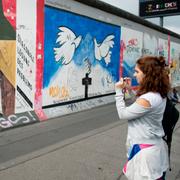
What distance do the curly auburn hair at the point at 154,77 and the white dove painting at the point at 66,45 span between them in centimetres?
666

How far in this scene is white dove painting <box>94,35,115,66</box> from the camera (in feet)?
39.6

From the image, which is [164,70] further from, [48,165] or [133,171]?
[48,165]

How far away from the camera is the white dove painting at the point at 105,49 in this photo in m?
12.1

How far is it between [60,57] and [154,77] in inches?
275

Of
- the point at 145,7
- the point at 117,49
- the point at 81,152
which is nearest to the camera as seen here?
the point at 81,152

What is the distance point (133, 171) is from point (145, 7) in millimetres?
28422

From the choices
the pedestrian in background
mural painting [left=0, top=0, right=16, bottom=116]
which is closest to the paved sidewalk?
mural painting [left=0, top=0, right=16, bottom=116]

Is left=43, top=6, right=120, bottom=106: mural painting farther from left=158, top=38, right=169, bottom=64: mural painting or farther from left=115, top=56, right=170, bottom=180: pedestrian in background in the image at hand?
left=115, top=56, right=170, bottom=180: pedestrian in background

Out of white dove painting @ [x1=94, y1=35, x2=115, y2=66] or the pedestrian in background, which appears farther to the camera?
white dove painting @ [x1=94, y1=35, x2=115, y2=66]

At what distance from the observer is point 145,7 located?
30359 mm

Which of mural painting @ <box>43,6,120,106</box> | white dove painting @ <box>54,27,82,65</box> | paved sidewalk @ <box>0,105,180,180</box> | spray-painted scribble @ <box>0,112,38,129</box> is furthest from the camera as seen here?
white dove painting @ <box>54,27,82,65</box>

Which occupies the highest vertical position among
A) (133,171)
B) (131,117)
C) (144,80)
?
(144,80)

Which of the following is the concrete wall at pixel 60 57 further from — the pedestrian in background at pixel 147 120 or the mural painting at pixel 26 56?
the pedestrian in background at pixel 147 120

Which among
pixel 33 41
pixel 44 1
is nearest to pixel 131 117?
pixel 33 41
